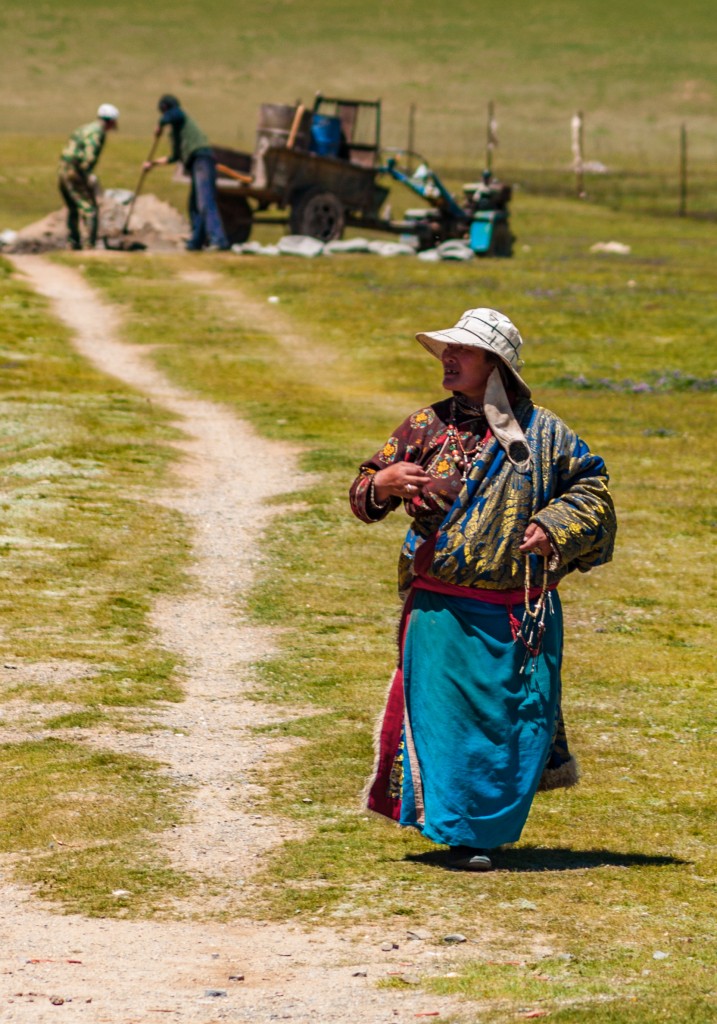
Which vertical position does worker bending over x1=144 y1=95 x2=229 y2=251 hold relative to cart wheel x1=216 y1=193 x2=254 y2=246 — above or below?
above

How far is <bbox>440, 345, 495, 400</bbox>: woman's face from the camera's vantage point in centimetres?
651

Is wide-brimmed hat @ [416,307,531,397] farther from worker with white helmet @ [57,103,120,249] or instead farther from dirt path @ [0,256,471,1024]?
worker with white helmet @ [57,103,120,249]

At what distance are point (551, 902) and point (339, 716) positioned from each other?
2.76m

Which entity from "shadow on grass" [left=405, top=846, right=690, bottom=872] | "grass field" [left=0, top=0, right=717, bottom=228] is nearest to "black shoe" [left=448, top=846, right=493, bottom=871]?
"shadow on grass" [left=405, top=846, right=690, bottom=872]

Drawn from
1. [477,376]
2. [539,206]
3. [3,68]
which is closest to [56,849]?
[477,376]

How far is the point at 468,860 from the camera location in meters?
A: 6.73

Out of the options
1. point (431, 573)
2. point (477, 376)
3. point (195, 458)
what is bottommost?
point (195, 458)

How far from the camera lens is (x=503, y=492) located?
254 inches

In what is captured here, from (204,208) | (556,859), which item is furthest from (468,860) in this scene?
(204,208)

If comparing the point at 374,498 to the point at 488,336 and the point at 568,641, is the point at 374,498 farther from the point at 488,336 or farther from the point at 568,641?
the point at 568,641

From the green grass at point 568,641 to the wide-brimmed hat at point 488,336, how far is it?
1985mm

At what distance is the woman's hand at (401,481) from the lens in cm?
633

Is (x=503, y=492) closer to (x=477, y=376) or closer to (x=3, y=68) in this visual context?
(x=477, y=376)

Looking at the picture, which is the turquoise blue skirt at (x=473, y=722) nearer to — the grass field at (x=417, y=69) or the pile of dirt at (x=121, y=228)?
the pile of dirt at (x=121, y=228)
